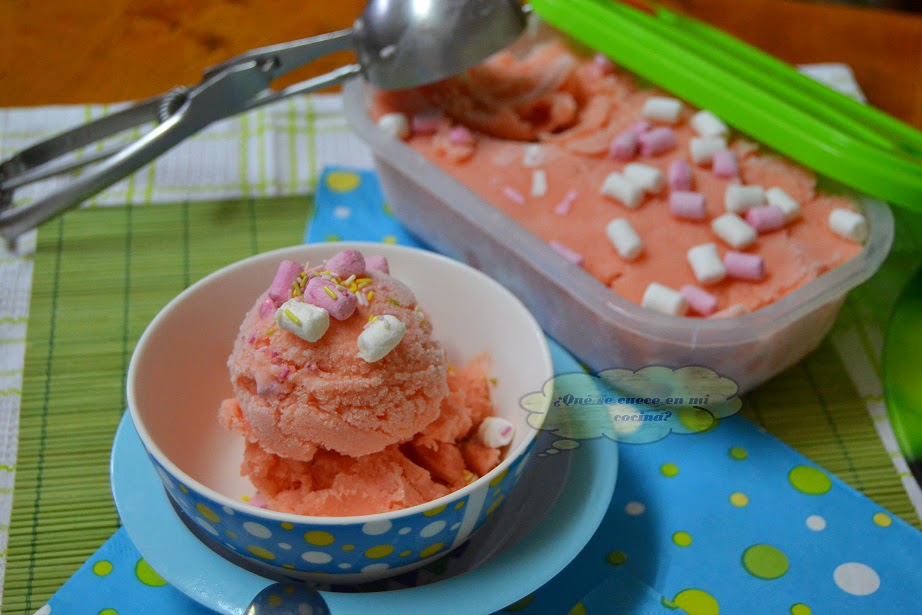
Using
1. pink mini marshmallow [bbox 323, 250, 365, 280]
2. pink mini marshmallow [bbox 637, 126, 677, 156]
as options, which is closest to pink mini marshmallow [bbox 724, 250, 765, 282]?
pink mini marshmallow [bbox 637, 126, 677, 156]

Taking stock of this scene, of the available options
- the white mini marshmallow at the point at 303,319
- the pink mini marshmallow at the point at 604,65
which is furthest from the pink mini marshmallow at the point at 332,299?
the pink mini marshmallow at the point at 604,65

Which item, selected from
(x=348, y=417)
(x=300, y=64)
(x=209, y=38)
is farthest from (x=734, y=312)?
(x=209, y=38)

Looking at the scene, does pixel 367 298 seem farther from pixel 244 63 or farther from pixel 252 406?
pixel 244 63

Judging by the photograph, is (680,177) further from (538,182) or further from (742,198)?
(538,182)

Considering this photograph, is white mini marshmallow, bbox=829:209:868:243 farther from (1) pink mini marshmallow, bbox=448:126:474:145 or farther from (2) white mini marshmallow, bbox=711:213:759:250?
(1) pink mini marshmallow, bbox=448:126:474:145

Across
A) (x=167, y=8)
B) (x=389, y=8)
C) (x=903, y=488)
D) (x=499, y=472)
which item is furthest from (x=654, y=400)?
(x=167, y=8)

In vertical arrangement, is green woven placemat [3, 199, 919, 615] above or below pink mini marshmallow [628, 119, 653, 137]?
below

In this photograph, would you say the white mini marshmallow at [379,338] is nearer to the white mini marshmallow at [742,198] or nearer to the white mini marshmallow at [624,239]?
the white mini marshmallow at [624,239]
